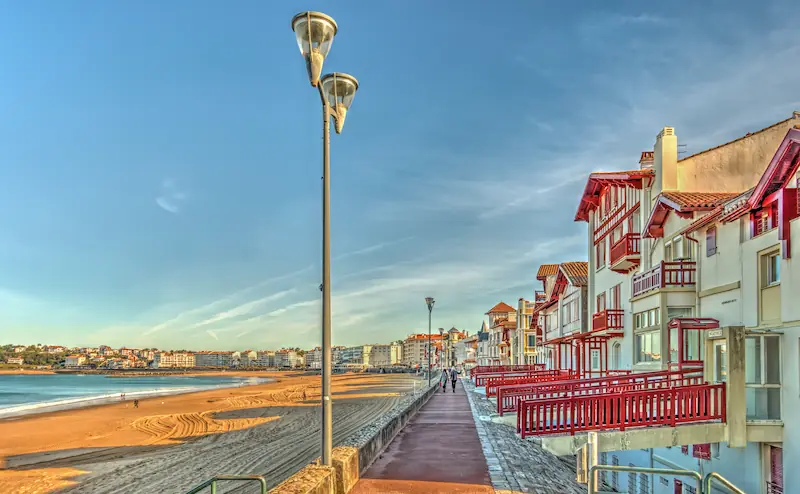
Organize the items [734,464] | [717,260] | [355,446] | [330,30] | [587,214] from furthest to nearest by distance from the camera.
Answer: [587,214] → [717,260] → [734,464] → [355,446] → [330,30]

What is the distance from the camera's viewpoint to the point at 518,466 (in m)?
13.5

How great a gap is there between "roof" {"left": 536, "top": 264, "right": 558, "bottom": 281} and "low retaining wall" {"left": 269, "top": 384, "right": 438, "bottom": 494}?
3133 centimetres

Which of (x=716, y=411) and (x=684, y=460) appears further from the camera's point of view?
(x=684, y=460)

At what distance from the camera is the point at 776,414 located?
39.5ft

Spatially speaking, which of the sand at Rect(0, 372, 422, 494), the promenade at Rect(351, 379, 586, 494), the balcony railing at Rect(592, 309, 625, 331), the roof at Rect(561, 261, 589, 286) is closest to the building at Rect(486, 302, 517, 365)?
the sand at Rect(0, 372, 422, 494)

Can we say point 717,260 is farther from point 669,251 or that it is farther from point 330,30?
point 330,30

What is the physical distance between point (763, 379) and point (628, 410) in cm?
267

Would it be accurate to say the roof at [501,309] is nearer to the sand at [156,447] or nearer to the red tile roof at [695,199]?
the sand at [156,447]

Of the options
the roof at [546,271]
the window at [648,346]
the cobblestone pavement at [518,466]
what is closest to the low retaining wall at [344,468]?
the cobblestone pavement at [518,466]

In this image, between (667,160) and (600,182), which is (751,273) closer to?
(667,160)

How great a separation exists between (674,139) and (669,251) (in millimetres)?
3251

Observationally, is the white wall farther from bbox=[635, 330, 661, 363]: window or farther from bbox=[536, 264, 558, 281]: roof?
bbox=[536, 264, 558, 281]: roof

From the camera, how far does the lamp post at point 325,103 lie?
823cm

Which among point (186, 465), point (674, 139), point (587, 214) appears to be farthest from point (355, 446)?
point (587, 214)
